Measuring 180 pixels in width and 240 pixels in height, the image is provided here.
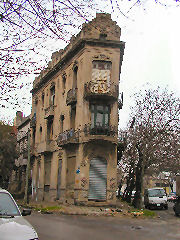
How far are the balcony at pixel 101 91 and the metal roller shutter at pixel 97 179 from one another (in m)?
4.79

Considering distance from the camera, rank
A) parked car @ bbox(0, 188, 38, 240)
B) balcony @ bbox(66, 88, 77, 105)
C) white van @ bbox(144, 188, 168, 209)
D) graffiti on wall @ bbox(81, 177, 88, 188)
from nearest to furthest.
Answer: parked car @ bbox(0, 188, 38, 240)
graffiti on wall @ bbox(81, 177, 88, 188)
balcony @ bbox(66, 88, 77, 105)
white van @ bbox(144, 188, 168, 209)

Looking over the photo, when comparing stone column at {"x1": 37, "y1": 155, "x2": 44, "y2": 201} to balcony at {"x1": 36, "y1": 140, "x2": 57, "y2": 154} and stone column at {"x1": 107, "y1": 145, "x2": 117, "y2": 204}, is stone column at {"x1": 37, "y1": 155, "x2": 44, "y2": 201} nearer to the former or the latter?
balcony at {"x1": 36, "y1": 140, "x2": 57, "y2": 154}

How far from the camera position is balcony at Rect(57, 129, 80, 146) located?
2650cm

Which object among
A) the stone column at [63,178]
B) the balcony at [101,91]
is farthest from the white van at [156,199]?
the balcony at [101,91]

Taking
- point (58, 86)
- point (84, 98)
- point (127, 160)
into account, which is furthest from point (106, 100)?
point (127, 160)

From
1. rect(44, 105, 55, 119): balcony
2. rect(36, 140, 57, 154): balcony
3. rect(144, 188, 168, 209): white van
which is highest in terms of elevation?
rect(44, 105, 55, 119): balcony

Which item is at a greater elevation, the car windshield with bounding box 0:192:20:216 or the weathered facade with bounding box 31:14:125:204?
the weathered facade with bounding box 31:14:125:204

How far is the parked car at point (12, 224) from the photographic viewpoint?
18.5 ft

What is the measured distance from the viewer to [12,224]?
6090 millimetres

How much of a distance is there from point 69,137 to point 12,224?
69.3 ft

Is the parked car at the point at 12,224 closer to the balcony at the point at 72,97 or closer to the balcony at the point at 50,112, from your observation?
the balcony at the point at 72,97

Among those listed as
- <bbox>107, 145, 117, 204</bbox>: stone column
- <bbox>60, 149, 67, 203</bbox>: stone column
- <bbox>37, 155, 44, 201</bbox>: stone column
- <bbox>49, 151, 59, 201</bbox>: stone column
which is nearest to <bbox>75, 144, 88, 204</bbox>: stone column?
<bbox>107, 145, 117, 204</bbox>: stone column

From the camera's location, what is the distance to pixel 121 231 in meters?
13.7

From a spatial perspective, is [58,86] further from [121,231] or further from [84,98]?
[121,231]
